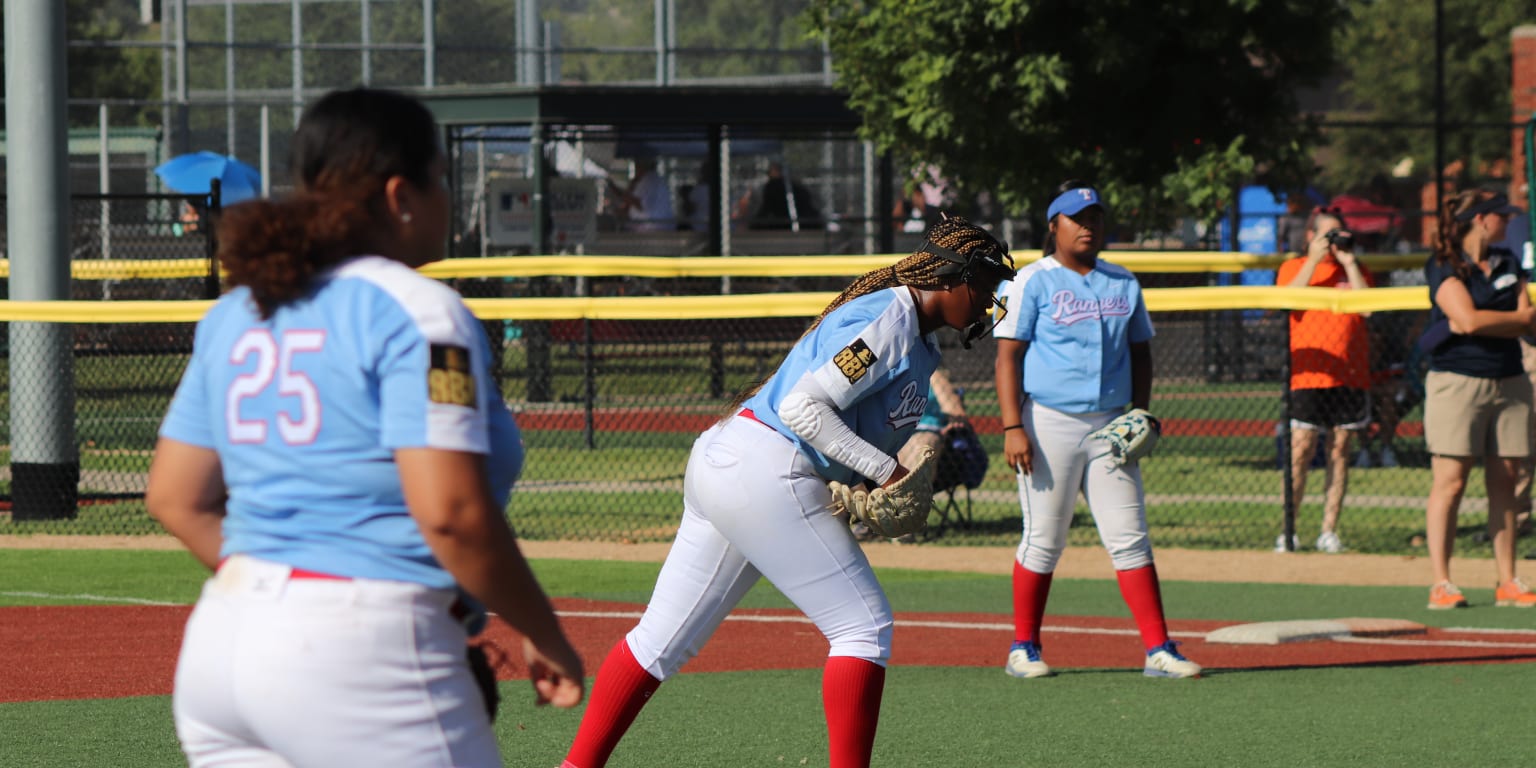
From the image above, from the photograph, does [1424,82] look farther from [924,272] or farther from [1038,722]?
[924,272]

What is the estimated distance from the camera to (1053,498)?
25.1ft

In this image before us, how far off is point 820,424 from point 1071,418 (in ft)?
9.17

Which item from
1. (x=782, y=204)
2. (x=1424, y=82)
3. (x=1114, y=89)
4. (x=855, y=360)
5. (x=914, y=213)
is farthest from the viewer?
(x=1424, y=82)

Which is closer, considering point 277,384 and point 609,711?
point 277,384

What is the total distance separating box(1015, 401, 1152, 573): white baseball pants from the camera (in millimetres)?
7617

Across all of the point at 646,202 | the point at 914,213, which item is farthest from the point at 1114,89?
the point at 914,213

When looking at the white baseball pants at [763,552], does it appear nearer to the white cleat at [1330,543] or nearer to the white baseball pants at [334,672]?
the white baseball pants at [334,672]

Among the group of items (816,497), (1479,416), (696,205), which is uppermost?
(696,205)

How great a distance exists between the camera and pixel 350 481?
2.83 metres

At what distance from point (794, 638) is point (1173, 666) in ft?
6.67

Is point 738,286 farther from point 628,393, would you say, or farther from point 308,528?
point 308,528

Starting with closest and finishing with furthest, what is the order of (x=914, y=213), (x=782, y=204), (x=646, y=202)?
(x=646, y=202), (x=782, y=204), (x=914, y=213)

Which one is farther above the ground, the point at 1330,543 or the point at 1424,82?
the point at 1424,82

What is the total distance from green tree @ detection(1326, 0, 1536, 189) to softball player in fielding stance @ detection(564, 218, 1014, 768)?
4126cm
